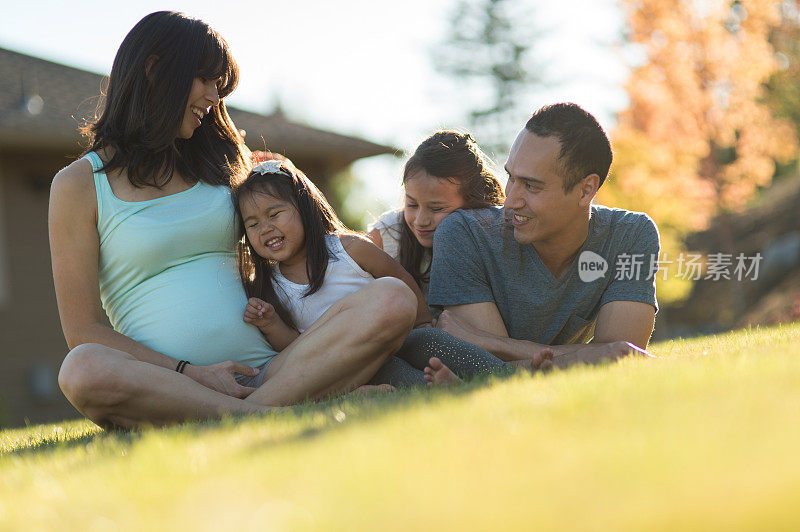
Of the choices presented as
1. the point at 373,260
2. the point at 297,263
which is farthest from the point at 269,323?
the point at 373,260

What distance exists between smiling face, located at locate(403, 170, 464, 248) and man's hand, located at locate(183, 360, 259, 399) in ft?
5.91

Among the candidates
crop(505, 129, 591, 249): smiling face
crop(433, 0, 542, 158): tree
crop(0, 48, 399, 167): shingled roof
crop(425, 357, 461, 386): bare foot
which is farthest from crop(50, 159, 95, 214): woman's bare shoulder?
crop(433, 0, 542, 158): tree

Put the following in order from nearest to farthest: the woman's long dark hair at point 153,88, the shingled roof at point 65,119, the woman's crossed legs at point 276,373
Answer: the woman's crossed legs at point 276,373 → the woman's long dark hair at point 153,88 → the shingled roof at point 65,119

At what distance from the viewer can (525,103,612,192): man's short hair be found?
4695 millimetres

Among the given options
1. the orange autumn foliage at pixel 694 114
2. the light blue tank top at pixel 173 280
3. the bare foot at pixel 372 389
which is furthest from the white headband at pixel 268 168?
the orange autumn foliage at pixel 694 114

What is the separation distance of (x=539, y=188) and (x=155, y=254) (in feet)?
7.21

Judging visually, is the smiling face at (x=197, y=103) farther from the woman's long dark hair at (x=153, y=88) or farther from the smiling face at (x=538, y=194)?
the smiling face at (x=538, y=194)

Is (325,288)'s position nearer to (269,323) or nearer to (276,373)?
(269,323)

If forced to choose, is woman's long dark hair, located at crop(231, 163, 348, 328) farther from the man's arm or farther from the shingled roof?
the shingled roof

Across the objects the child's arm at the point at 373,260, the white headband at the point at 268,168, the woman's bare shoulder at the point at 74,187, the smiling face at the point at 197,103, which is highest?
the smiling face at the point at 197,103

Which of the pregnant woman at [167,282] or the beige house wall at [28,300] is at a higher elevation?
the pregnant woman at [167,282]

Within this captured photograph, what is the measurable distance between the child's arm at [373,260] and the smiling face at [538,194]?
0.79 meters

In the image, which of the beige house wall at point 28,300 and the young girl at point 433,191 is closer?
the young girl at point 433,191

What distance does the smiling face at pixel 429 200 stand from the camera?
5398 mm
